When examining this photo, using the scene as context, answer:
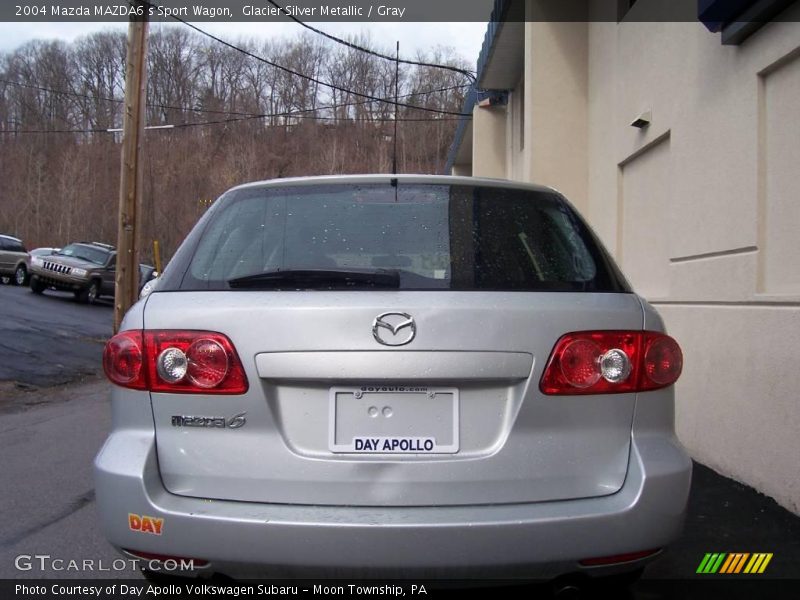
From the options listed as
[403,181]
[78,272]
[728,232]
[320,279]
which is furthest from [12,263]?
[320,279]

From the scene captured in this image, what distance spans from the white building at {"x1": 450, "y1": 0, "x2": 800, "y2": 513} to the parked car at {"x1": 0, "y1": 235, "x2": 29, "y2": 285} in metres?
24.0

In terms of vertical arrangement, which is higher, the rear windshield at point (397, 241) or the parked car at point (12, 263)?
the parked car at point (12, 263)

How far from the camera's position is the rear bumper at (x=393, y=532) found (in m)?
2.30

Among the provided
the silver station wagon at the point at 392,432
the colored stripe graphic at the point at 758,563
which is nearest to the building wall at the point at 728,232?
the colored stripe graphic at the point at 758,563

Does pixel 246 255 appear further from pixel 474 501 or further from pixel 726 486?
pixel 726 486

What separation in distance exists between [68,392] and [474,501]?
828 cm

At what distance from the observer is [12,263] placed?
1056 inches

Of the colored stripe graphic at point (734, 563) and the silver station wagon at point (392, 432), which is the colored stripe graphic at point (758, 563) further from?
the silver station wagon at point (392, 432)

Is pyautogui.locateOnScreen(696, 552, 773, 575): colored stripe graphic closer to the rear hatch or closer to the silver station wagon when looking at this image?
the silver station wagon

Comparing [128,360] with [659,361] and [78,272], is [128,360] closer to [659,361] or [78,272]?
[659,361]

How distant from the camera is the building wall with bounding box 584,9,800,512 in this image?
4320 mm

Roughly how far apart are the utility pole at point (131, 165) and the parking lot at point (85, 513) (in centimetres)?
243

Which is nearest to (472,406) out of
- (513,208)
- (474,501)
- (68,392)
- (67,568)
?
(474,501)

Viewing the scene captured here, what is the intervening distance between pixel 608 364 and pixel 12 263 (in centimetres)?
2830
